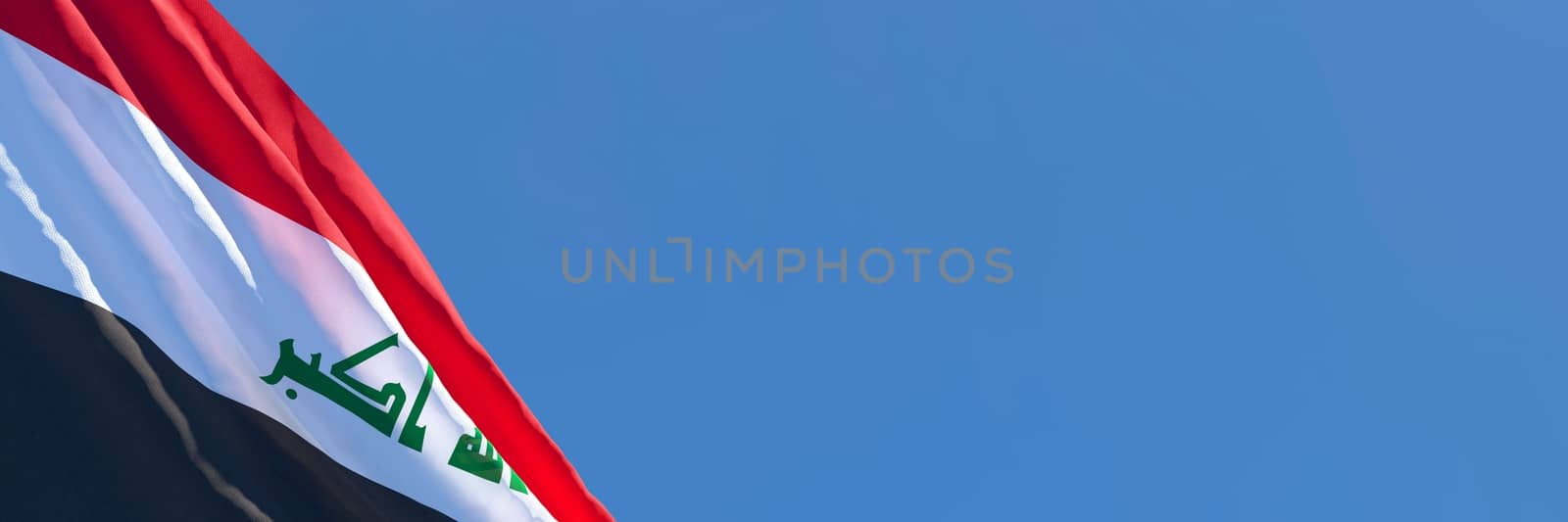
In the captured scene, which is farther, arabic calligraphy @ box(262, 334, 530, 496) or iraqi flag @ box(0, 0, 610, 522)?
arabic calligraphy @ box(262, 334, 530, 496)

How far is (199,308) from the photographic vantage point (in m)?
5.34

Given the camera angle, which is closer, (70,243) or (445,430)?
(70,243)

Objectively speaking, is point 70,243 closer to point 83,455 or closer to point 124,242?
point 124,242

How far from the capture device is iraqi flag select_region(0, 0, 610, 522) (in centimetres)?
506

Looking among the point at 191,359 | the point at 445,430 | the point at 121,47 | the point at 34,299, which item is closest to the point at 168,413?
the point at 191,359

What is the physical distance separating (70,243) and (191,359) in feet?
1.75

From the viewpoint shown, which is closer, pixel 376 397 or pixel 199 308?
pixel 199 308

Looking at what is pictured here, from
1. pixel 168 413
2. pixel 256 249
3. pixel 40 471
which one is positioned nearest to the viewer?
pixel 40 471

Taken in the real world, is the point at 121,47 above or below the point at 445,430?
above

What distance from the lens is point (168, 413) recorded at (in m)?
5.18

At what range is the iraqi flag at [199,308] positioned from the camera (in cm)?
506

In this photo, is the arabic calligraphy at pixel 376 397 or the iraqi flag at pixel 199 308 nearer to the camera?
the iraqi flag at pixel 199 308

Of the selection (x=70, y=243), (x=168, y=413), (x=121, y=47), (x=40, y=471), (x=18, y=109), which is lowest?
(x=40, y=471)

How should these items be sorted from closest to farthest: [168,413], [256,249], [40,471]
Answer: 1. [40,471]
2. [168,413]
3. [256,249]
